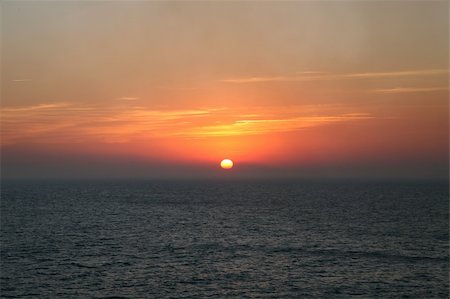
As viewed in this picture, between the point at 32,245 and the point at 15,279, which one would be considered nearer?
the point at 15,279

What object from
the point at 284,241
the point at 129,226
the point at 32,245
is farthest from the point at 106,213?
the point at 284,241

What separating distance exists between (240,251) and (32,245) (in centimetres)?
3749

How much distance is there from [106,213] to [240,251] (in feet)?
262

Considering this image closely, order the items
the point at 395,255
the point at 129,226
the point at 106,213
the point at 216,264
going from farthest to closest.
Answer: the point at 106,213 → the point at 129,226 → the point at 395,255 → the point at 216,264

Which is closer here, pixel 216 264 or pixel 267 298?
pixel 267 298

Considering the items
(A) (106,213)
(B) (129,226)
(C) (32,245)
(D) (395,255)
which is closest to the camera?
(D) (395,255)

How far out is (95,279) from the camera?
63.6 m

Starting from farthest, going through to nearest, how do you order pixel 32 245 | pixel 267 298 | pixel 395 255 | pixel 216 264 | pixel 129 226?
1. pixel 129 226
2. pixel 32 245
3. pixel 395 255
4. pixel 216 264
5. pixel 267 298

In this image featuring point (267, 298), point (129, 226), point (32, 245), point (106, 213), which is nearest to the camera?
point (267, 298)

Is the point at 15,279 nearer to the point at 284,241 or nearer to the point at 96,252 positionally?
the point at 96,252

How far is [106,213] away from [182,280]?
312ft

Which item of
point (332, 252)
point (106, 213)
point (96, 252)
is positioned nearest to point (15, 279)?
point (96, 252)

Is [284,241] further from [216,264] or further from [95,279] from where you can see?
[95,279]

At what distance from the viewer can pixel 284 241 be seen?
93.9m
